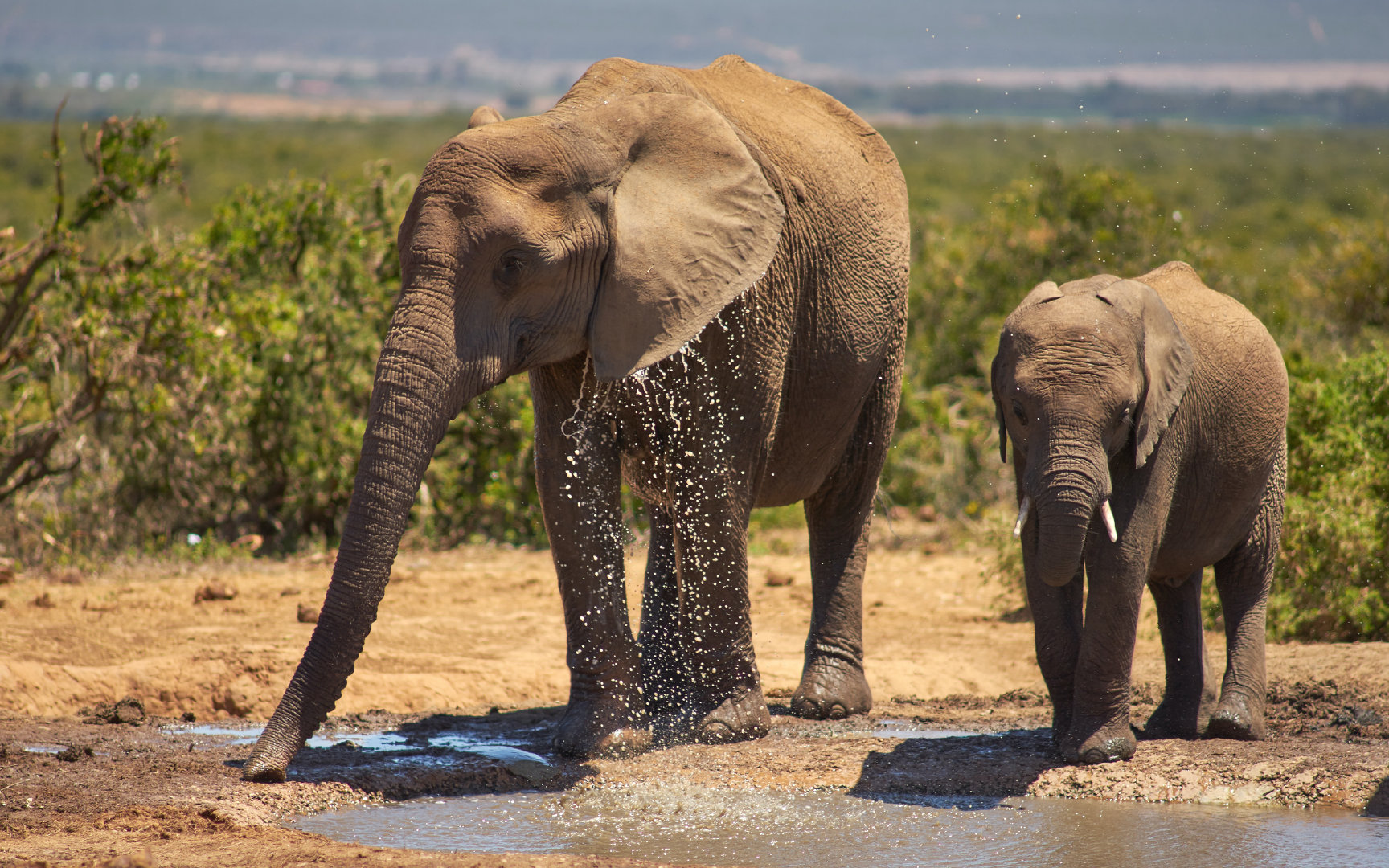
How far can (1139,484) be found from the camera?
5500 millimetres

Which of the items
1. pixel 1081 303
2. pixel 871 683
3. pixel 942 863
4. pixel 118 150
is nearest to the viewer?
pixel 942 863

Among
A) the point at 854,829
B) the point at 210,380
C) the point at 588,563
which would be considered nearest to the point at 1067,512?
the point at 854,829

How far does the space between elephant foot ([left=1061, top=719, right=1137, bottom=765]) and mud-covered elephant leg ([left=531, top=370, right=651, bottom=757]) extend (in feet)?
5.58

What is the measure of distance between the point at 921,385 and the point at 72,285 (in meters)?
7.52

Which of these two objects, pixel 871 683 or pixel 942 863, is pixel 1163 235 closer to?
pixel 871 683

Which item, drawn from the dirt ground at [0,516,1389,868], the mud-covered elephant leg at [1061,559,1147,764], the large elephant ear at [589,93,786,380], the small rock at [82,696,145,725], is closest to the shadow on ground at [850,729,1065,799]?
the dirt ground at [0,516,1389,868]

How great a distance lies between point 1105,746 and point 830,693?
1.55 metres

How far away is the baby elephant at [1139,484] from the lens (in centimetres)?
522

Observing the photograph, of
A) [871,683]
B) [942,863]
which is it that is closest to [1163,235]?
[871,683]

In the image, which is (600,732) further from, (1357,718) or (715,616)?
(1357,718)

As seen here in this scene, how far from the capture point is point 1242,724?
5.96 metres

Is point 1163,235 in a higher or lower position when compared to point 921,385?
higher

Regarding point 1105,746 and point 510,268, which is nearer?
point 510,268

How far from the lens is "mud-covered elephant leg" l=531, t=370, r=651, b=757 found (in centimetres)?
571
